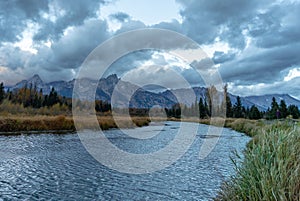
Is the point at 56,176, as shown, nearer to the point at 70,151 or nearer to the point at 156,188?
the point at 156,188

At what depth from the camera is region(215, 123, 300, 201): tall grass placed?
448 centimetres

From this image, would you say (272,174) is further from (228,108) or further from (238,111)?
(238,111)

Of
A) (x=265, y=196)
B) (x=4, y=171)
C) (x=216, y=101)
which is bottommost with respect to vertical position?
(x=4, y=171)

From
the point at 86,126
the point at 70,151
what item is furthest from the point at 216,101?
the point at 70,151

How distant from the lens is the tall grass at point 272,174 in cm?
448

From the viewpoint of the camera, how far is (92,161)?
14539 millimetres

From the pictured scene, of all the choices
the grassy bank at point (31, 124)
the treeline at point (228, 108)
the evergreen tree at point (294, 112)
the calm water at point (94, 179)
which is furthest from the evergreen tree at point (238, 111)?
the calm water at point (94, 179)

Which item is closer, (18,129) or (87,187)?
(87,187)

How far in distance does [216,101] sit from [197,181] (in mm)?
84543

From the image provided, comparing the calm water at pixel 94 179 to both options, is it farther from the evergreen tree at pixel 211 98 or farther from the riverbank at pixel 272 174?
the evergreen tree at pixel 211 98

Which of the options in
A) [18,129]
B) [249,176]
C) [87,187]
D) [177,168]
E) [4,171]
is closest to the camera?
[249,176]

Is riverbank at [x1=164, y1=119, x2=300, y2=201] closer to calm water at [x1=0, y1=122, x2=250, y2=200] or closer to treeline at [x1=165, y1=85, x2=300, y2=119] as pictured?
calm water at [x1=0, y1=122, x2=250, y2=200]

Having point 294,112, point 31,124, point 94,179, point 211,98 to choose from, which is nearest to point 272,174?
point 94,179

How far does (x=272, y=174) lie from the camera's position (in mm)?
4582
